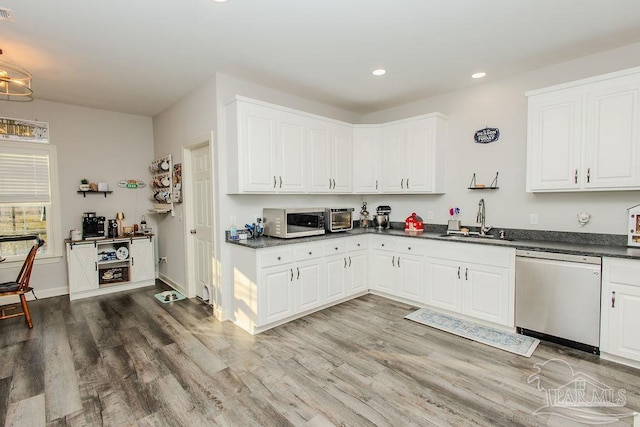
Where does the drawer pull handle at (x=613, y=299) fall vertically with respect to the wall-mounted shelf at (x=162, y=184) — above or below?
below

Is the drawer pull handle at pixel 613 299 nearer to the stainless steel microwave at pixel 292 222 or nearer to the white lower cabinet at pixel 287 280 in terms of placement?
the white lower cabinet at pixel 287 280

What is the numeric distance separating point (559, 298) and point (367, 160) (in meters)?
2.77

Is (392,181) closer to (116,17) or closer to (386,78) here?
(386,78)

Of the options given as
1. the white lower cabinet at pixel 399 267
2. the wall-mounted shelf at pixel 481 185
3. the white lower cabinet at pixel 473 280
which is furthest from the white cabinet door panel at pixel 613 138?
the white lower cabinet at pixel 399 267

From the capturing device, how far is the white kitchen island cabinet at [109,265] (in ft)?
14.1

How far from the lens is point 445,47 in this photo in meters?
2.86

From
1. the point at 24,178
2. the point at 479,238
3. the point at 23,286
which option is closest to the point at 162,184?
the point at 24,178

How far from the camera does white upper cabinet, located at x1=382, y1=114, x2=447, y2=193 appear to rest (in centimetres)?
395

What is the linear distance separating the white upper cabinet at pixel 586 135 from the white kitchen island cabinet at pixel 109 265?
17.6ft

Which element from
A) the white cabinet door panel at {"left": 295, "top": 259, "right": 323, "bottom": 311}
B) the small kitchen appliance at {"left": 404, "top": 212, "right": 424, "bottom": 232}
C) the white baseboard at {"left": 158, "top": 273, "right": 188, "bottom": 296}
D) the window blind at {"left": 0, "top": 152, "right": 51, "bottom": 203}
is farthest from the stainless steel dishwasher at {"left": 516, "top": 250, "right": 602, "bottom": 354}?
the window blind at {"left": 0, "top": 152, "right": 51, "bottom": 203}

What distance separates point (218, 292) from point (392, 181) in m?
2.75

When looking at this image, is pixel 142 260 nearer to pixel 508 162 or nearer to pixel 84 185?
pixel 84 185

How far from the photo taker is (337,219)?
405 cm

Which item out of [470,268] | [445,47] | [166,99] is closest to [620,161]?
[470,268]
